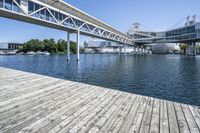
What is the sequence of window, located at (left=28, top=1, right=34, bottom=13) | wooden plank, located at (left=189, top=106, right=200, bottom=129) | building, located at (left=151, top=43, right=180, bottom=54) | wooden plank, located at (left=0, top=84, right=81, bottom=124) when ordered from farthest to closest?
1. building, located at (left=151, top=43, right=180, bottom=54)
2. window, located at (left=28, top=1, right=34, bottom=13)
3. wooden plank, located at (left=0, top=84, right=81, bottom=124)
4. wooden plank, located at (left=189, top=106, right=200, bottom=129)

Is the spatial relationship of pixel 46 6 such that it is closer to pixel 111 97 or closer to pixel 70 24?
pixel 70 24

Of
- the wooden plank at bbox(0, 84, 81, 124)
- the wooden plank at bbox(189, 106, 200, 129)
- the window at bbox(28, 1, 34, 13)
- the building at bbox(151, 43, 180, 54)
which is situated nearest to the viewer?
the wooden plank at bbox(189, 106, 200, 129)

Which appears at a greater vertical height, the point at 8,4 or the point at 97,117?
the point at 8,4

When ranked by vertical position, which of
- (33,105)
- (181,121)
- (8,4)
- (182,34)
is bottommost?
(181,121)

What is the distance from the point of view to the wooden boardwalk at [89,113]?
4.11 m

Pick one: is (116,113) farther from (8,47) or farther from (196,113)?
(8,47)

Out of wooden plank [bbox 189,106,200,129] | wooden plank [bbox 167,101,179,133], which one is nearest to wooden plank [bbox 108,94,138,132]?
wooden plank [bbox 167,101,179,133]

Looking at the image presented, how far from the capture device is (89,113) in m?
5.02

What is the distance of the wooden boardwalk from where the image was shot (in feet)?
13.5

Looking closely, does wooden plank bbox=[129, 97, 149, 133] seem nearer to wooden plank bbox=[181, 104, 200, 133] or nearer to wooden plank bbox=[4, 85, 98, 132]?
wooden plank bbox=[181, 104, 200, 133]

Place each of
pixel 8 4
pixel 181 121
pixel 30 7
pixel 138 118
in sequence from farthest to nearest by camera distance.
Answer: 1. pixel 30 7
2. pixel 8 4
3. pixel 138 118
4. pixel 181 121

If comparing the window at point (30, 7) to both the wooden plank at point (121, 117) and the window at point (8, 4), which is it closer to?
the window at point (8, 4)

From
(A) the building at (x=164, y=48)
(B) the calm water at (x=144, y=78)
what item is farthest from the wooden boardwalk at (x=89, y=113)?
(A) the building at (x=164, y=48)

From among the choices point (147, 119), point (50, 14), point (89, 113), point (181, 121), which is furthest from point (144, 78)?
point (50, 14)
